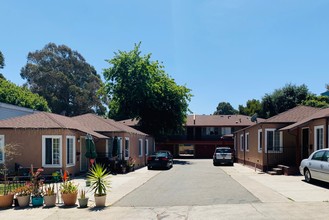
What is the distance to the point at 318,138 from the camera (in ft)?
66.6

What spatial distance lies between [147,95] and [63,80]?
23772 millimetres

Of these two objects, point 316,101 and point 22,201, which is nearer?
point 22,201

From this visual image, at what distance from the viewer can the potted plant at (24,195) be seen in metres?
11.8

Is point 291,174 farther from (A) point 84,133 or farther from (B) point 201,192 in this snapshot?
(A) point 84,133

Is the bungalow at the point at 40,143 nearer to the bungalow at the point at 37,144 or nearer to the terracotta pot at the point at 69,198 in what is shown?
the bungalow at the point at 37,144

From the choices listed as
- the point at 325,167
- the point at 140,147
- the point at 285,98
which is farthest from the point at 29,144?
the point at 285,98

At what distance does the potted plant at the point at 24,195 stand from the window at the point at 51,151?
7.96 m

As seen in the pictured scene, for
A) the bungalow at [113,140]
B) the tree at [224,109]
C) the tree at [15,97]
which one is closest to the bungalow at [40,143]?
the bungalow at [113,140]

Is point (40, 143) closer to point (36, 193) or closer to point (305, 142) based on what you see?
point (36, 193)

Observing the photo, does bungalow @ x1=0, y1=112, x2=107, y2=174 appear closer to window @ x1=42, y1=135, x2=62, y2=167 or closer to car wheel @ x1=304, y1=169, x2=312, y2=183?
window @ x1=42, y1=135, x2=62, y2=167

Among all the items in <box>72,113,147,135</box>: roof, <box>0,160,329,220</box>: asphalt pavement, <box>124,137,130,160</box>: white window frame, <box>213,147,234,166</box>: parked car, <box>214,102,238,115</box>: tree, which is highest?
<box>214,102,238,115</box>: tree

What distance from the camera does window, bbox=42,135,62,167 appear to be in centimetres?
2000

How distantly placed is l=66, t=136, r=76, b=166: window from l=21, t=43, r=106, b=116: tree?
40357 mm

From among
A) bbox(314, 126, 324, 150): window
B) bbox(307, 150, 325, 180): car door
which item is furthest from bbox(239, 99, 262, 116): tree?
bbox(307, 150, 325, 180): car door
